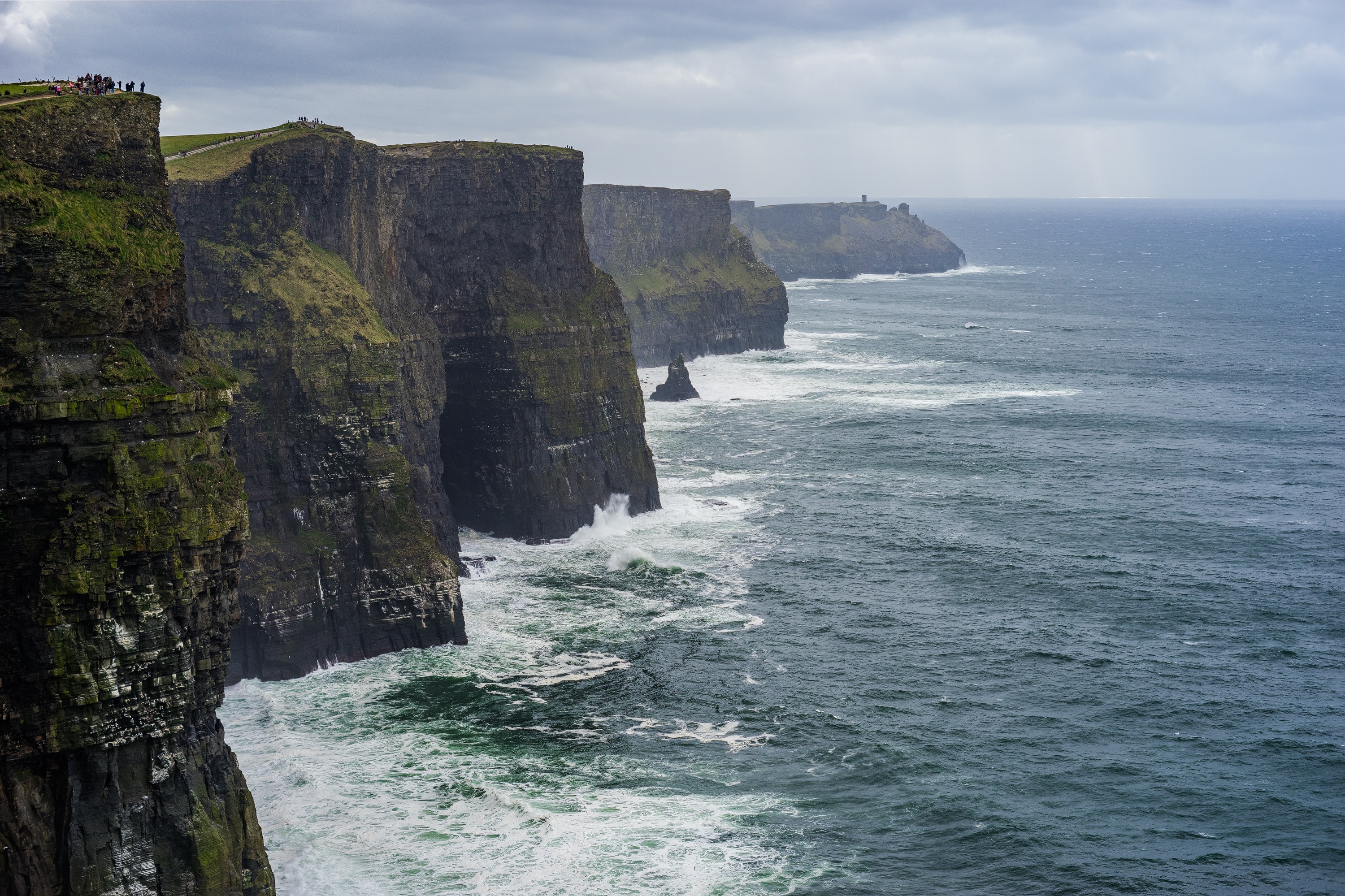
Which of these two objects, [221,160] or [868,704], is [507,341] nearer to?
[221,160]

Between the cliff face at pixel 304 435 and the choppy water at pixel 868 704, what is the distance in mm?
2518

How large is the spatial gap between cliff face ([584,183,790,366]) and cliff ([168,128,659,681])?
260 ft

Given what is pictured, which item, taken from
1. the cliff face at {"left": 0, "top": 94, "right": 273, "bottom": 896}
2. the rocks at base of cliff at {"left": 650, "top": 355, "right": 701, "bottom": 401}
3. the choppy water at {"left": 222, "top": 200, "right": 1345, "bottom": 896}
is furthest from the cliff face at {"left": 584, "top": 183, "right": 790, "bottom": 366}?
the cliff face at {"left": 0, "top": 94, "right": 273, "bottom": 896}

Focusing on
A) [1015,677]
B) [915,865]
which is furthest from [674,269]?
[915,865]

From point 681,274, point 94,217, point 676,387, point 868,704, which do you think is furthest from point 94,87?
point 681,274

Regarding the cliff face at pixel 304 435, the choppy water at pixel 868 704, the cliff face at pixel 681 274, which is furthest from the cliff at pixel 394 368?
the cliff face at pixel 681 274

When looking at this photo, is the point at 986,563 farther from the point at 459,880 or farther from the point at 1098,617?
the point at 459,880

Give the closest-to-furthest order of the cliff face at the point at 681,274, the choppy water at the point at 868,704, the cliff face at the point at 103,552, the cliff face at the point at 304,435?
the cliff face at the point at 103,552 → the choppy water at the point at 868,704 → the cliff face at the point at 304,435 → the cliff face at the point at 681,274

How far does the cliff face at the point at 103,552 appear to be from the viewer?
3475 cm

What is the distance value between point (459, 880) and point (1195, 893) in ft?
80.5

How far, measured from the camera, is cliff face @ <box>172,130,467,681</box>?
61.4 metres

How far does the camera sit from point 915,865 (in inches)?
1774

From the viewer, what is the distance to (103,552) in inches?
1415

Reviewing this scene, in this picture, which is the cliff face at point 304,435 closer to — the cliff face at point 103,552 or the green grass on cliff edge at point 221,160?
the green grass on cliff edge at point 221,160
